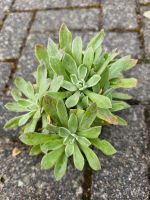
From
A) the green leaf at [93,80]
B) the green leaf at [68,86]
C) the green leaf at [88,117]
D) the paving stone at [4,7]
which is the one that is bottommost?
the green leaf at [88,117]

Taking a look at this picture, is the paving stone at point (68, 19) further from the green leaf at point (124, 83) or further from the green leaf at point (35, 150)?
the green leaf at point (35, 150)

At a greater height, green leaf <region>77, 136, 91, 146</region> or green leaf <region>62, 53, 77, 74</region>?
green leaf <region>62, 53, 77, 74</region>

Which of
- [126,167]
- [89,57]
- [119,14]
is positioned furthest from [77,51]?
[119,14]

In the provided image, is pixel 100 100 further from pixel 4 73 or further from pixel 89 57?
pixel 4 73

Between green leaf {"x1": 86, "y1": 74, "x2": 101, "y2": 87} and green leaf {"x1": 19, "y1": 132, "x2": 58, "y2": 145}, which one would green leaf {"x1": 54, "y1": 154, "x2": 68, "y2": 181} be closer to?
green leaf {"x1": 19, "y1": 132, "x2": 58, "y2": 145}

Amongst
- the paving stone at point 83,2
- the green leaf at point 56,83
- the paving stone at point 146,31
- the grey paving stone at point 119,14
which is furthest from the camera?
the paving stone at point 83,2

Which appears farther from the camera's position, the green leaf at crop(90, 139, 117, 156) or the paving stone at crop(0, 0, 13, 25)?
the paving stone at crop(0, 0, 13, 25)

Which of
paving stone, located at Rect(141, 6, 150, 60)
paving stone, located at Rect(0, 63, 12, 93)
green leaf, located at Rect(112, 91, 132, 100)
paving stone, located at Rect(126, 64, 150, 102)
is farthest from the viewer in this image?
paving stone, located at Rect(141, 6, 150, 60)

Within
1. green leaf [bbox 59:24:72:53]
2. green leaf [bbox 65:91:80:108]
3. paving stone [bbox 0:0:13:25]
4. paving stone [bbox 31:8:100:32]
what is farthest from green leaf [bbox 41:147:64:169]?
paving stone [bbox 0:0:13:25]

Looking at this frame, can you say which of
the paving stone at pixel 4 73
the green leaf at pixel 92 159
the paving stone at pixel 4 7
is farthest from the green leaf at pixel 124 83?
the paving stone at pixel 4 7
